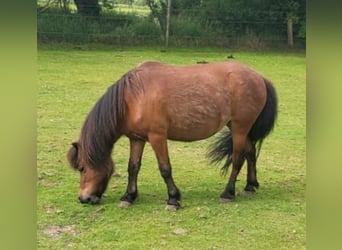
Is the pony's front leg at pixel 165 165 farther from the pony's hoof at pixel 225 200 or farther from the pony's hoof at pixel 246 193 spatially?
the pony's hoof at pixel 246 193

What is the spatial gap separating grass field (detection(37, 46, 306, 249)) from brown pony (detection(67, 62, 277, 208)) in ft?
0.34

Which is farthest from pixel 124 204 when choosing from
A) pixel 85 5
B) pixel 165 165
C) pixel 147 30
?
pixel 147 30

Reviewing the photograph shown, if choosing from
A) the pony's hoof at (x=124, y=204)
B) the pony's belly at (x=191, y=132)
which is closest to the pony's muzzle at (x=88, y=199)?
the pony's hoof at (x=124, y=204)

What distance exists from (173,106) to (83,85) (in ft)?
8.01

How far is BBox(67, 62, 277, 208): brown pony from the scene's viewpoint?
2305 mm

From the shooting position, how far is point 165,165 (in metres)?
2.43

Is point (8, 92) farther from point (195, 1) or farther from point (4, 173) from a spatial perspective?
point (195, 1)

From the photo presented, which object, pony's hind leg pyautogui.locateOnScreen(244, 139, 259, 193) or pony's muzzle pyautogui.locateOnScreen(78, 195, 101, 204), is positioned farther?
pony's hind leg pyautogui.locateOnScreen(244, 139, 259, 193)

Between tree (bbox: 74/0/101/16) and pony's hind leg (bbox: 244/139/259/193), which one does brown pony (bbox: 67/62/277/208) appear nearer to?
pony's hind leg (bbox: 244/139/259/193)

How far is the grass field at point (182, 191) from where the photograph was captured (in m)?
1.96

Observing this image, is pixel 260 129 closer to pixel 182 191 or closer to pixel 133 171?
pixel 182 191

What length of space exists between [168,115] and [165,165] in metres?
0.26

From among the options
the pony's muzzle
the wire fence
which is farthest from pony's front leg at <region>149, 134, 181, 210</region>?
the wire fence

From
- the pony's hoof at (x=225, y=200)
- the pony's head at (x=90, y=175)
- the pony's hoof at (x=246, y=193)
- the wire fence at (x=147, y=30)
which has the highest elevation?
the wire fence at (x=147, y=30)
